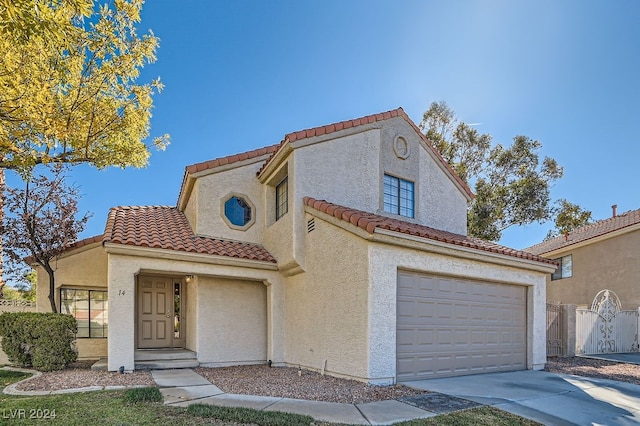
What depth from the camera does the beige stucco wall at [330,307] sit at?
8648 mm

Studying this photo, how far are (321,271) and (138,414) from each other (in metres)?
5.39

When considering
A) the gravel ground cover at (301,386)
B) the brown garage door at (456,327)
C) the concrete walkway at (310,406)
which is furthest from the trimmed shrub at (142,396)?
the brown garage door at (456,327)

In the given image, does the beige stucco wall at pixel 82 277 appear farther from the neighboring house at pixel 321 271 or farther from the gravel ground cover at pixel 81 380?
the gravel ground cover at pixel 81 380

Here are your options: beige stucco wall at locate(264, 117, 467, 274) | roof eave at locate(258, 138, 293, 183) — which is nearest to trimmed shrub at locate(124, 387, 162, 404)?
beige stucco wall at locate(264, 117, 467, 274)

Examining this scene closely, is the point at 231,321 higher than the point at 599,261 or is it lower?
lower

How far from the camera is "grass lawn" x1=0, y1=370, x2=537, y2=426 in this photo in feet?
17.9

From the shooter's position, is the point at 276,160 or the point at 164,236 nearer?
the point at 164,236

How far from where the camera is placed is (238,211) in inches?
→ 505

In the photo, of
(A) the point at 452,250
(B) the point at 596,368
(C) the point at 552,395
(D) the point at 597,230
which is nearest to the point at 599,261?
(D) the point at 597,230

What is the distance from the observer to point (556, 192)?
1027 inches

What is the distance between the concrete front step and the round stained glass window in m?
4.30

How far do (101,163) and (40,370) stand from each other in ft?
20.0

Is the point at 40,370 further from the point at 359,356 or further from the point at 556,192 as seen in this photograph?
the point at 556,192

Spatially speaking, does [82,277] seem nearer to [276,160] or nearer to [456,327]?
[276,160]
